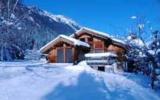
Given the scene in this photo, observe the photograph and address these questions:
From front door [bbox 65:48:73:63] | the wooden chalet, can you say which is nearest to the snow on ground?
the wooden chalet

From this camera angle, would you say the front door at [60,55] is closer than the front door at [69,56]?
No

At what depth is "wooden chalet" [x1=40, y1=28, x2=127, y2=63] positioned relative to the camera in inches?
1373

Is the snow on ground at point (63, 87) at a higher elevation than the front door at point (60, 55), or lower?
lower

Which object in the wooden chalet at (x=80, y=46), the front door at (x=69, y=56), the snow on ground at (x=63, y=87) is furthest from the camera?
the front door at (x=69, y=56)

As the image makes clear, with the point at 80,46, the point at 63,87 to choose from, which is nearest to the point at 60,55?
the point at 80,46

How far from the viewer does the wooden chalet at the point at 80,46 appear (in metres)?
34.9

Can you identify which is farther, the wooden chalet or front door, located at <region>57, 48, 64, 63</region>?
front door, located at <region>57, 48, 64, 63</region>

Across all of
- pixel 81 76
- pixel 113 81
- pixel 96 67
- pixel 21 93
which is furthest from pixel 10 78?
pixel 96 67

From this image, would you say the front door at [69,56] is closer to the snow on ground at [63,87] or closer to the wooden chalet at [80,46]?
the wooden chalet at [80,46]

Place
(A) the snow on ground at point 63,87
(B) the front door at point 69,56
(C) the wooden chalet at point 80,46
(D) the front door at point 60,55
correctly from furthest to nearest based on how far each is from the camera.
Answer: (D) the front door at point 60,55, (B) the front door at point 69,56, (C) the wooden chalet at point 80,46, (A) the snow on ground at point 63,87

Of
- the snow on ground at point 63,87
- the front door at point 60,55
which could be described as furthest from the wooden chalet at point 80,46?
the snow on ground at point 63,87

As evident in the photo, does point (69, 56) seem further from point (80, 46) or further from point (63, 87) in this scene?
point (63, 87)

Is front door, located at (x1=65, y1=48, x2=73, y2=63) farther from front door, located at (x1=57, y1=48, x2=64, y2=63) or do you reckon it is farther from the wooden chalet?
front door, located at (x1=57, y1=48, x2=64, y2=63)

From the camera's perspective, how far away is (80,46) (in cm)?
3500
